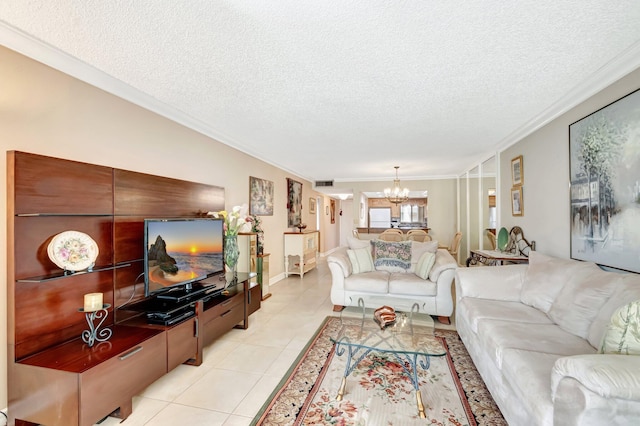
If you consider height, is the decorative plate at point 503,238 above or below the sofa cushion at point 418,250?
above

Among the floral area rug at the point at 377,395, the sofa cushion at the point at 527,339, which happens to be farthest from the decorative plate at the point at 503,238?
the sofa cushion at the point at 527,339

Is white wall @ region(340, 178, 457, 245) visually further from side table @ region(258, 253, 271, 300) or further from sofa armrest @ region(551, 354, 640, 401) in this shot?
sofa armrest @ region(551, 354, 640, 401)

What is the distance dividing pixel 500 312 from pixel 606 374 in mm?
1294

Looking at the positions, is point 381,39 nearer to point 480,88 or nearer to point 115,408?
point 480,88

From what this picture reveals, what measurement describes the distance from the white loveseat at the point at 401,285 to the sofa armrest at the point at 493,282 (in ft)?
1.94

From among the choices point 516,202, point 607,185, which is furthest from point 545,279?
point 516,202

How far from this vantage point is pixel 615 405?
104 centimetres

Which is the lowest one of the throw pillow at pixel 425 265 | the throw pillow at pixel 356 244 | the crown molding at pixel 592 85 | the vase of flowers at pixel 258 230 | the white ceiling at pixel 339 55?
the throw pillow at pixel 425 265

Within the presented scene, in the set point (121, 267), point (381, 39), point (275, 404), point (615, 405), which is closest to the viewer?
point (615, 405)

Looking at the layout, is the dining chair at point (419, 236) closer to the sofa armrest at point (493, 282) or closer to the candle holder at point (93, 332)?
the sofa armrest at point (493, 282)

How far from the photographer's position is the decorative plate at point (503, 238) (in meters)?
4.05

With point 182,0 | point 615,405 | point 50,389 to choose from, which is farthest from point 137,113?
point 615,405

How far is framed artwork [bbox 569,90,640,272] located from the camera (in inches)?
76.7

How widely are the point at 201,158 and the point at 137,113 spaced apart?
910 mm
